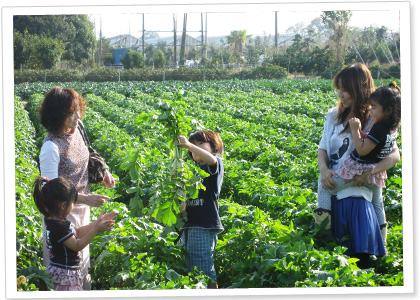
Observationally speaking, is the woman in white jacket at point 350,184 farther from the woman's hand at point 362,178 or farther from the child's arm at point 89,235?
the child's arm at point 89,235

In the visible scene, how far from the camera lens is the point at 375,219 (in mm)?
3705

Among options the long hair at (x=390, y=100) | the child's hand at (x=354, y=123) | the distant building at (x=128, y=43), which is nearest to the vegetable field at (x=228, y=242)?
the child's hand at (x=354, y=123)

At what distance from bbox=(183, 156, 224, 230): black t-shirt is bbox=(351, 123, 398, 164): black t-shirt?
0.99 metres

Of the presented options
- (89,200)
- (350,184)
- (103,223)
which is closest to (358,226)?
(350,184)

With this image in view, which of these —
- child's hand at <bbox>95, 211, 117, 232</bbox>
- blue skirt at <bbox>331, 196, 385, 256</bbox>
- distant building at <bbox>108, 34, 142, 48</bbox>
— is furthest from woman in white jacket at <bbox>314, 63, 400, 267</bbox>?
distant building at <bbox>108, 34, 142, 48</bbox>

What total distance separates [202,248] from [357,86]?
1579 millimetres

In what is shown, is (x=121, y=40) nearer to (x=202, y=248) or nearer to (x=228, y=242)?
(x=228, y=242)

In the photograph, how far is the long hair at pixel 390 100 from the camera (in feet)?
11.5

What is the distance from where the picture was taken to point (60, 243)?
327cm

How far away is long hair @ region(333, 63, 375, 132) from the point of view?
3617mm

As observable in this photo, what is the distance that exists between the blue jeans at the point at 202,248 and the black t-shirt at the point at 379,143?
1.16m

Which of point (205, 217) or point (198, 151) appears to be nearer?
point (198, 151)

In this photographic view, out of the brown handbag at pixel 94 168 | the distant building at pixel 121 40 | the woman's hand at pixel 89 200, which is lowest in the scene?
the woman's hand at pixel 89 200

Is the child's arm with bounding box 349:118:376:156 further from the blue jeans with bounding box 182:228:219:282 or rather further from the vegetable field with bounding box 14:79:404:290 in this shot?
the blue jeans with bounding box 182:228:219:282
